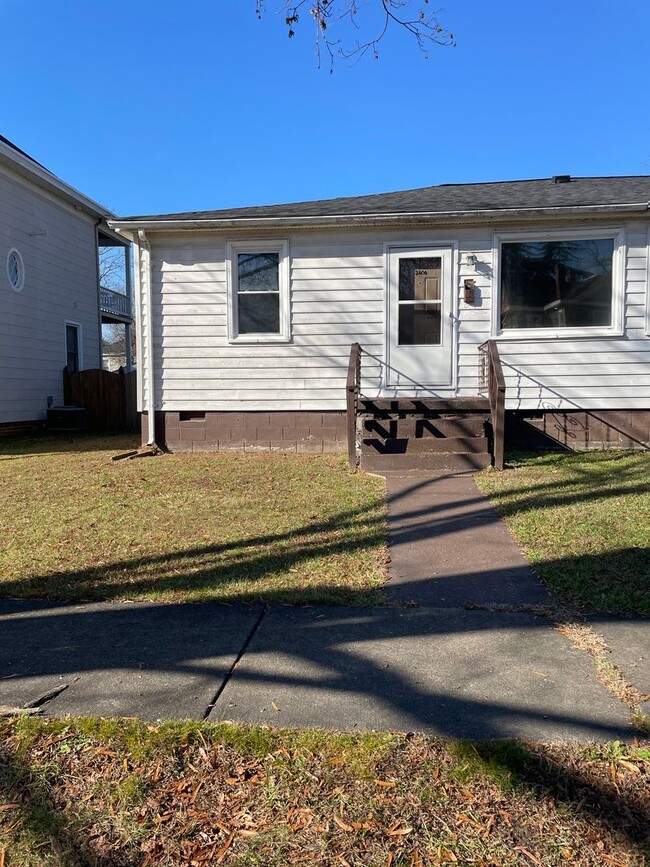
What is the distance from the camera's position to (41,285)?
569 inches

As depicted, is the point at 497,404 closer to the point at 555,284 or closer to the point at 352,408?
the point at 352,408

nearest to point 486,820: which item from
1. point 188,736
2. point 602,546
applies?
point 188,736

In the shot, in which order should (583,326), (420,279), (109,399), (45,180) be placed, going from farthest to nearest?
(109,399) → (45,180) → (420,279) → (583,326)

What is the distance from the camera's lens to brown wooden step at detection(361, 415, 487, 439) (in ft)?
25.1

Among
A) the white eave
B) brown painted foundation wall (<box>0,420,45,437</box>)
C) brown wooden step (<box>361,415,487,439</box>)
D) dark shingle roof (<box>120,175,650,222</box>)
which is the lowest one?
brown painted foundation wall (<box>0,420,45,437</box>)

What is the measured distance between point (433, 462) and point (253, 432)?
3.18 meters

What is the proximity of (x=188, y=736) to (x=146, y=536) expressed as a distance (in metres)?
2.91

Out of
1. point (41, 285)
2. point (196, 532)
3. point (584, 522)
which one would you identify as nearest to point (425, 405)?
point (584, 522)

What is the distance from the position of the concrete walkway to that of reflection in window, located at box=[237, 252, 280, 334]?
614 cm

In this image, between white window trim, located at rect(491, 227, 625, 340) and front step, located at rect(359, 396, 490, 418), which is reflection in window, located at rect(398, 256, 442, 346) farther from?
front step, located at rect(359, 396, 490, 418)

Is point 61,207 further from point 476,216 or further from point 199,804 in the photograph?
point 199,804

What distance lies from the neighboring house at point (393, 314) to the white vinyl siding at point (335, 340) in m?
0.02

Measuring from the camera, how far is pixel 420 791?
6.56 feet

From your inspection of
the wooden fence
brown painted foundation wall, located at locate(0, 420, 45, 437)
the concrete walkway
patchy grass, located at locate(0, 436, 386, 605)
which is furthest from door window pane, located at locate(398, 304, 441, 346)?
brown painted foundation wall, located at locate(0, 420, 45, 437)
